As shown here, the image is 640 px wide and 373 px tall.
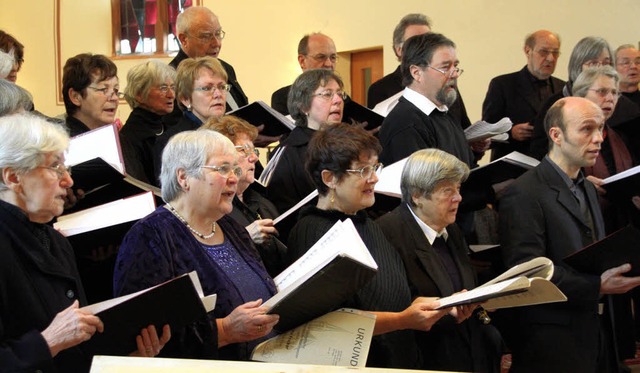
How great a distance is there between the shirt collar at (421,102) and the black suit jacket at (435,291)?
0.81 metres

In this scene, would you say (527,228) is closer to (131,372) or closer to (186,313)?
(186,313)

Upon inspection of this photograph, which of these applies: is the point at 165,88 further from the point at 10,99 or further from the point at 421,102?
the point at 10,99

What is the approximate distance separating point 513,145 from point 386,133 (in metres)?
1.65

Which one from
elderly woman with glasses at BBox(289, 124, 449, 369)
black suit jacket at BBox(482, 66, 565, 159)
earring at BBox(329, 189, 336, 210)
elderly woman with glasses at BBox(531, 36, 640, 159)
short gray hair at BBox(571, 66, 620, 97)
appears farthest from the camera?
black suit jacket at BBox(482, 66, 565, 159)

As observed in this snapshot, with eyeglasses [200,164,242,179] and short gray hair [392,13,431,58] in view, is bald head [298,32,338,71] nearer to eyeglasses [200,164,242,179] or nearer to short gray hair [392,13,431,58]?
short gray hair [392,13,431,58]

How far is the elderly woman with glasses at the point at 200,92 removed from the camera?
429 centimetres

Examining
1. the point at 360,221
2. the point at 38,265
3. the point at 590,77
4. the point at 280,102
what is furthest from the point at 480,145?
the point at 38,265

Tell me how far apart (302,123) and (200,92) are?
48cm

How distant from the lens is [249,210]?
3.67 meters

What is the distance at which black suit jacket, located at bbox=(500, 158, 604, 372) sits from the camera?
13.2 ft

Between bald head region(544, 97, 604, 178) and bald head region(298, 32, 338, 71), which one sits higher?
bald head region(298, 32, 338, 71)

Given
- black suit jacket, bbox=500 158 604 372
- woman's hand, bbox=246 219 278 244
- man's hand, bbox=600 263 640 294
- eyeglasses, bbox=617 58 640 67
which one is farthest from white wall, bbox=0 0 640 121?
woman's hand, bbox=246 219 278 244

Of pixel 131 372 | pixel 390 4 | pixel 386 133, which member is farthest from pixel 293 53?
pixel 131 372

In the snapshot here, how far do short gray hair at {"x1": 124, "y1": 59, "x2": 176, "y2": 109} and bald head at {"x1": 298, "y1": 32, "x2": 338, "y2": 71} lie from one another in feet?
5.40
